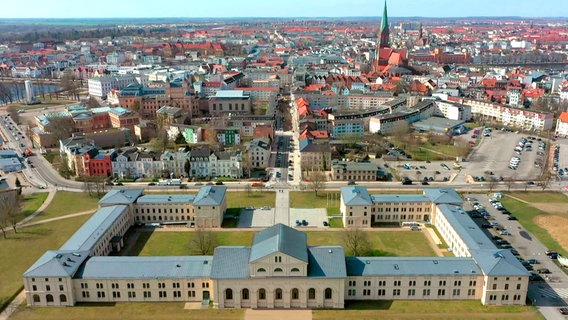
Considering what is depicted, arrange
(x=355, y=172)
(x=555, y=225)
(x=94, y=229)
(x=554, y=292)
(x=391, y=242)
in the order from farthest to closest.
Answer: (x=355, y=172) < (x=555, y=225) < (x=391, y=242) < (x=94, y=229) < (x=554, y=292)

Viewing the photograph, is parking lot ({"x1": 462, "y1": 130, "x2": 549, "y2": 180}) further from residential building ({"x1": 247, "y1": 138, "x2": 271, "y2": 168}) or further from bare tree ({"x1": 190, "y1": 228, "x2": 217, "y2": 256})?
bare tree ({"x1": 190, "y1": 228, "x2": 217, "y2": 256})

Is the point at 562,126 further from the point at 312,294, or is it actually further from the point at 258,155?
the point at 312,294

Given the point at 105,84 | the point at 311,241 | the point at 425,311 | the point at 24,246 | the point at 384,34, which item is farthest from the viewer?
the point at 384,34

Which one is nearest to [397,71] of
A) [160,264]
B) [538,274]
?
[538,274]

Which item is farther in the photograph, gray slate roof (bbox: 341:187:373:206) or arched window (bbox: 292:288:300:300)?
gray slate roof (bbox: 341:187:373:206)

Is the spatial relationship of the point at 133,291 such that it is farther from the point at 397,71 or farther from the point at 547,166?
the point at 397,71

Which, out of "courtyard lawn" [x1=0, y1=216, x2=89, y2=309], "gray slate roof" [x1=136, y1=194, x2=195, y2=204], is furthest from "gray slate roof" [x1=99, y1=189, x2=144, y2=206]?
"courtyard lawn" [x1=0, y1=216, x2=89, y2=309]

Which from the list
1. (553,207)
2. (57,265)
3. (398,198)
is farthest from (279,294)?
(553,207)
